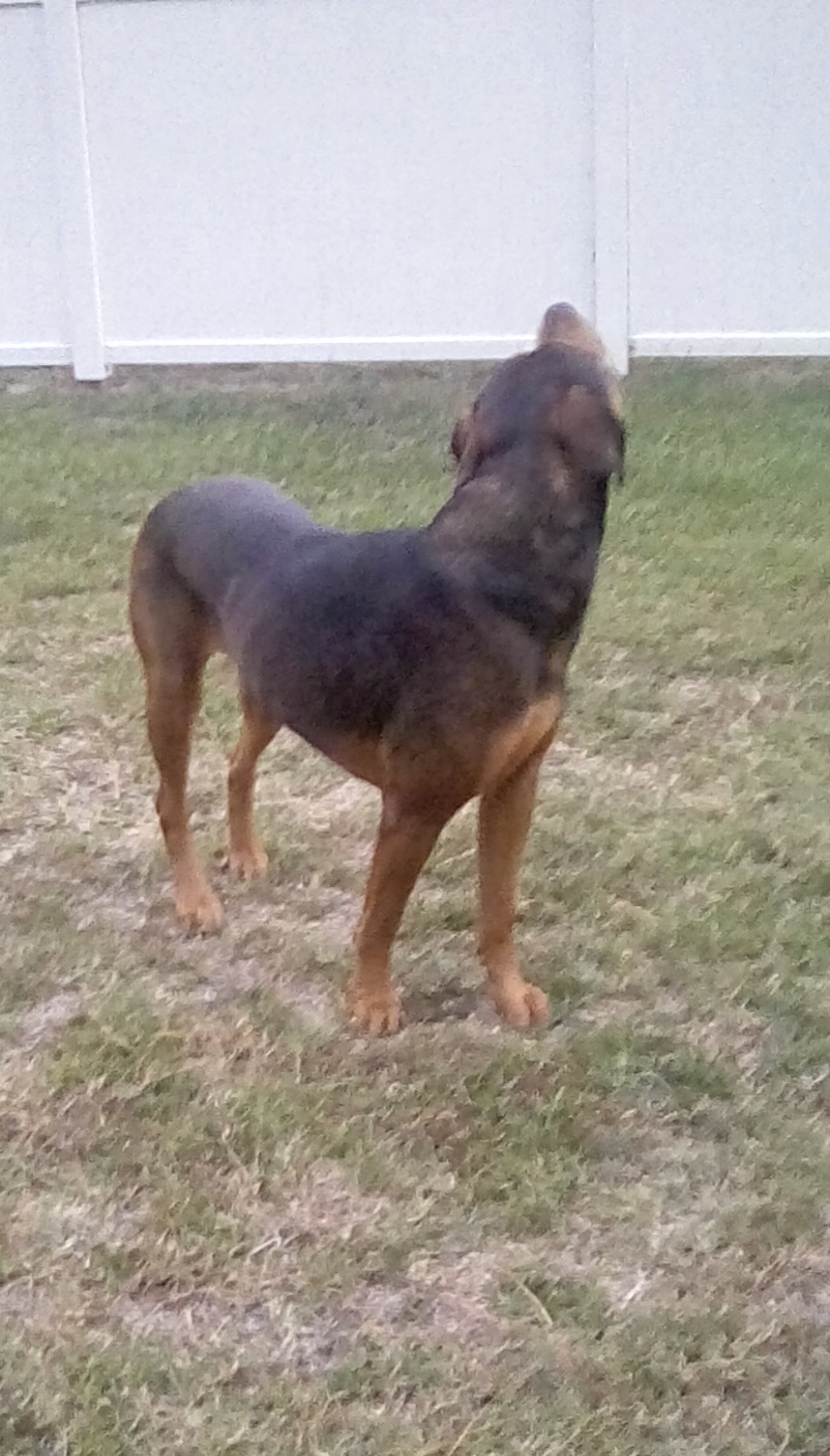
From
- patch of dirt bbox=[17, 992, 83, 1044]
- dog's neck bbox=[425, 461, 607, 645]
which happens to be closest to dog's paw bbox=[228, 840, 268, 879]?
patch of dirt bbox=[17, 992, 83, 1044]

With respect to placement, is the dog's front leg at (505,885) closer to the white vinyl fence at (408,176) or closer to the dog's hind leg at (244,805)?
the dog's hind leg at (244,805)

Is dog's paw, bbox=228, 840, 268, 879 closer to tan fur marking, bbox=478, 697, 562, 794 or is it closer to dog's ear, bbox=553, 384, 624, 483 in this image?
tan fur marking, bbox=478, 697, 562, 794

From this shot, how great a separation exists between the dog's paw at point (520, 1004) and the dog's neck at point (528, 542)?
2.65ft

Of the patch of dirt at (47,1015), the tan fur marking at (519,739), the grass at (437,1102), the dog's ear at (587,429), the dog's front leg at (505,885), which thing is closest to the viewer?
the grass at (437,1102)

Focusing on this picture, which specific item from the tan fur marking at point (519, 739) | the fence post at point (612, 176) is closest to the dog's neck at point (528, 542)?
the tan fur marking at point (519, 739)

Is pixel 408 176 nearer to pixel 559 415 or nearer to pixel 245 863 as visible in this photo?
pixel 245 863

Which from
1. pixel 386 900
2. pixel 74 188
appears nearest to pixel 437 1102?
pixel 386 900

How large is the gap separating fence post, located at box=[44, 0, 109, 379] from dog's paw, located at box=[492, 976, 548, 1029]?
20.0ft

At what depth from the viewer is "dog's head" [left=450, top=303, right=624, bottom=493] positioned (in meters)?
2.40

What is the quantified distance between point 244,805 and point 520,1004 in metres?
0.88

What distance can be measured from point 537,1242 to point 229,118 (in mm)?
6853

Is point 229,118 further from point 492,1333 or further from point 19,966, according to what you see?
point 492,1333

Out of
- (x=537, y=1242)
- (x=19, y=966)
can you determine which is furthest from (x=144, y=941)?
(x=537, y=1242)

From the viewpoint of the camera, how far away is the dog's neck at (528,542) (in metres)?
2.43
